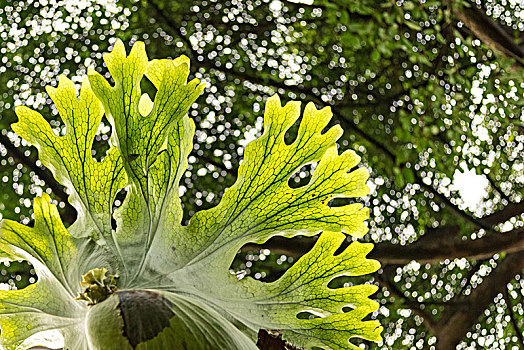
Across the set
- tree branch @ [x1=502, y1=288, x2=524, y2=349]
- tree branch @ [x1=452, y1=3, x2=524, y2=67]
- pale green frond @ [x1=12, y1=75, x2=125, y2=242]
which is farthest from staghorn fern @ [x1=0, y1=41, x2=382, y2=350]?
tree branch @ [x1=502, y1=288, x2=524, y2=349]

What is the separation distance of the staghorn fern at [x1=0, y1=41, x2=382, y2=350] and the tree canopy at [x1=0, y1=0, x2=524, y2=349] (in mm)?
415

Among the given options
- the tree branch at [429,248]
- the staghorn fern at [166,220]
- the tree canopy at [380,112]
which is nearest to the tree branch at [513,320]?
the tree canopy at [380,112]

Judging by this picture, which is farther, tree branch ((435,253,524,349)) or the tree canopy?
tree branch ((435,253,524,349))

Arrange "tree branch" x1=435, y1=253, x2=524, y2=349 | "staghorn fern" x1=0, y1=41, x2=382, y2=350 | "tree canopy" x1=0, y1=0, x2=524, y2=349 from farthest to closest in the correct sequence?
"tree branch" x1=435, y1=253, x2=524, y2=349 → "tree canopy" x1=0, y1=0, x2=524, y2=349 → "staghorn fern" x1=0, y1=41, x2=382, y2=350

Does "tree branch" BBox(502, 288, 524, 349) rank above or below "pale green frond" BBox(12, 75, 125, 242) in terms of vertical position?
below

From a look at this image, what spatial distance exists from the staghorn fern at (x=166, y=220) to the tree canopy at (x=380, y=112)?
0.42 metres

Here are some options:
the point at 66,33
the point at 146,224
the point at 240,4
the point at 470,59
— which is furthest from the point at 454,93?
the point at 146,224

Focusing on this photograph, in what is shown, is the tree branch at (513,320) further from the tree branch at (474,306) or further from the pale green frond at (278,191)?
the pale green frond at (278,191)

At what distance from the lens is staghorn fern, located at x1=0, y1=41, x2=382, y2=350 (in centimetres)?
Answer: 20

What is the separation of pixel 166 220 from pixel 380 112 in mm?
635

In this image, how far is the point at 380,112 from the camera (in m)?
0.79

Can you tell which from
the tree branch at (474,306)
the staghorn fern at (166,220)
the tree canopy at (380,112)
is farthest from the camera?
the tree branch at (474,306)

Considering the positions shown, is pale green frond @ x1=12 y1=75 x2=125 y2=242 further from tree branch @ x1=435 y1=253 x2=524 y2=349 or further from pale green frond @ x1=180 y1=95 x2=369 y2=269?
tree branch @ x1=435 y1=253 x2=524 y2=349

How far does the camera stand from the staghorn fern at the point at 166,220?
202mm
